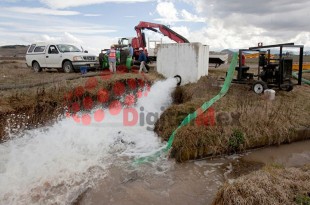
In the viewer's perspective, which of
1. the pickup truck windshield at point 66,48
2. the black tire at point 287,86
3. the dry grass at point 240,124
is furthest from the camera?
the pickup truck windshield at point 66,48

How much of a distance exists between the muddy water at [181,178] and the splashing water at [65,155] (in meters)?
0.45

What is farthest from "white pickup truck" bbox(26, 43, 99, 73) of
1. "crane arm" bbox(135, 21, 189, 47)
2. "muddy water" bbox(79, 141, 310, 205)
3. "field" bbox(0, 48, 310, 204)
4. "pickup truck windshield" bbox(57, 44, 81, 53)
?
"muddy water" bbox(79, 141, 310, 205)

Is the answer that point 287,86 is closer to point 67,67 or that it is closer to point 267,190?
point 267,190

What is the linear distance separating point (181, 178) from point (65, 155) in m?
3.16

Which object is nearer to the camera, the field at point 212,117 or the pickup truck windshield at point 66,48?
the field at point 212,117

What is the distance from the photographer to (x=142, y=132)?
28.6ft

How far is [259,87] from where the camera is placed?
9.52 meters

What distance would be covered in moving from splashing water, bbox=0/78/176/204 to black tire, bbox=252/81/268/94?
396cm

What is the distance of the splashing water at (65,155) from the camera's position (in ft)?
17.5

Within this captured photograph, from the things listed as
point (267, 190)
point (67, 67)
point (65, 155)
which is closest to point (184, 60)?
point (67, 67)

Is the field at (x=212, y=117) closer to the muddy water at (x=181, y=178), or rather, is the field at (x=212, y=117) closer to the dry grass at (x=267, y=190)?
the dry grass at (x=267, y=190)

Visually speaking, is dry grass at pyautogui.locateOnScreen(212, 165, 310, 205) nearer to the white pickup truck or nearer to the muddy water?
the muddy water

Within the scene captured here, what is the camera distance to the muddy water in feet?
16.6

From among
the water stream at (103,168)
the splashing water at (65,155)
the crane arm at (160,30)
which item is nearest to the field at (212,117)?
the water stream at (103,168)
